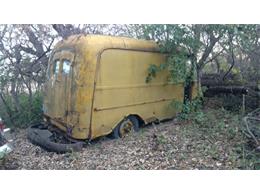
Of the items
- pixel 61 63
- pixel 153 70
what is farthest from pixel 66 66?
pixel 153 70

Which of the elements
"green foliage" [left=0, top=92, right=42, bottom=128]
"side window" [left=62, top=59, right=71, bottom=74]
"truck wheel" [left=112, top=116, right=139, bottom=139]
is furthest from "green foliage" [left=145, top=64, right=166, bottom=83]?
"green foliage" [left=0, top=92, right=42, bottom=128]

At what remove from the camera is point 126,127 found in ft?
22.3

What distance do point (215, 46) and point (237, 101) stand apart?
158cm

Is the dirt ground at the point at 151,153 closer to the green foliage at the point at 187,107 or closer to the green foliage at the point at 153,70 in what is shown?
the green foliage at the point at 187,107

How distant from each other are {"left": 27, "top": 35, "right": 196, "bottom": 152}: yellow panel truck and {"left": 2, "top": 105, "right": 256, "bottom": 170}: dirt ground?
41cm

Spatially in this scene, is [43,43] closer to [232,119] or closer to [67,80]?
[67,80]

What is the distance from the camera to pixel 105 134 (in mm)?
6336

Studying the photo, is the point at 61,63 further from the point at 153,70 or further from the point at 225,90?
the point at 225,90

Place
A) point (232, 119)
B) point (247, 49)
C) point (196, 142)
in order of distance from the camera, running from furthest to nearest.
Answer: point (247, 49), point (232, 119), point (196, 142)

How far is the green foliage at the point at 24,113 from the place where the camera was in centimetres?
758

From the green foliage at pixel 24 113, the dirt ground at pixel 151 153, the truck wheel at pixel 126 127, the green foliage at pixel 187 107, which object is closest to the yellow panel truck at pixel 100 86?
the truck wheel at pixel 126 127

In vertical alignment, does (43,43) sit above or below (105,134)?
above

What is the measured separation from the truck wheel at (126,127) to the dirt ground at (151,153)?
6.1 inches
